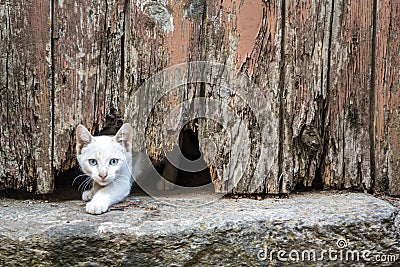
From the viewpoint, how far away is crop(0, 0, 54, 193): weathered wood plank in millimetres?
2494

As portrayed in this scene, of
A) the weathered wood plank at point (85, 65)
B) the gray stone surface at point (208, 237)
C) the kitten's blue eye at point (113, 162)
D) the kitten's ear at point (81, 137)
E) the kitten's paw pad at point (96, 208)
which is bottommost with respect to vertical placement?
the gray stone surface at point (208, 237)

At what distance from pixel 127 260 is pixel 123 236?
11cm

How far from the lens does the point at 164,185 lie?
3033 millimetres

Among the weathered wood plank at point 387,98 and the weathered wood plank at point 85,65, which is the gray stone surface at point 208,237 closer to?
the weathered wood plank at point 387,98

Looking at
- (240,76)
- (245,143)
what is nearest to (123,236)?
(245,143)

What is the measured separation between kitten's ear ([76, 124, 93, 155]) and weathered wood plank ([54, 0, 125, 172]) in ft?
0.18

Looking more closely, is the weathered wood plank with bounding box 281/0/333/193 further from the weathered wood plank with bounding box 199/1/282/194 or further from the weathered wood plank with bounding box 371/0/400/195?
the weathered wood plank with bounding box 371/0/400/195

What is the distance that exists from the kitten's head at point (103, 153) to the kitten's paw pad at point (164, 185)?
0.38 metres

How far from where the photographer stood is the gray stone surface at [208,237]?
7.02 ft

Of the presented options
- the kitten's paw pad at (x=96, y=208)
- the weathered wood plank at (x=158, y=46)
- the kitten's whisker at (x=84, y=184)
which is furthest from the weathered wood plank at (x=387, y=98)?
the kitten's whisker at (x=84, y=184)

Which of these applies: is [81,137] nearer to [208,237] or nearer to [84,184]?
[84,184]

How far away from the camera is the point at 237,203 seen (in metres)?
2.49

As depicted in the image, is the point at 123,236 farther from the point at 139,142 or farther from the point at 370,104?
the point at 370,104

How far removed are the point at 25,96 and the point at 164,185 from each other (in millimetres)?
959
